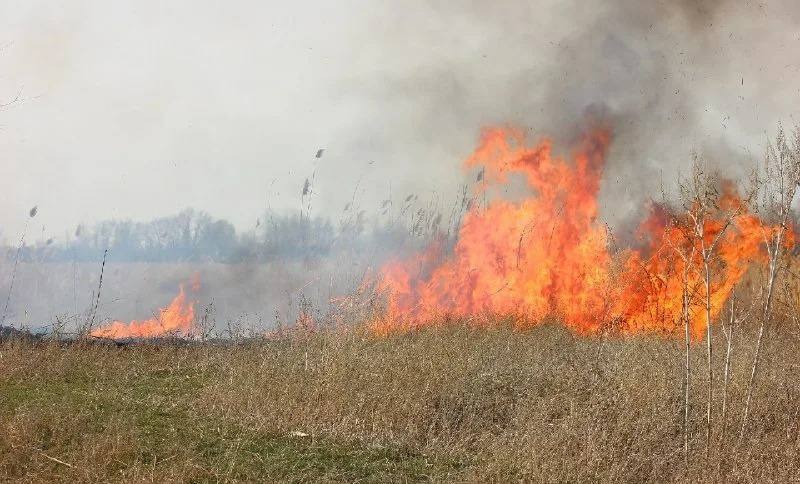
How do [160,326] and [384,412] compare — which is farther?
[160,326]

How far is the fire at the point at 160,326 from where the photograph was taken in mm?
14794

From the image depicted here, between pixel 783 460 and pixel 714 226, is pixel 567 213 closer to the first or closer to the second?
pixel 714 226

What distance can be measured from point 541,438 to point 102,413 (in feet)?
19.1

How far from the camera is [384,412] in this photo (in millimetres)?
8531

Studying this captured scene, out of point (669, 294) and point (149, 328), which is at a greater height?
point (669, 294)

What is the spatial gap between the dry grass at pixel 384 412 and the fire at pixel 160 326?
6.58ft

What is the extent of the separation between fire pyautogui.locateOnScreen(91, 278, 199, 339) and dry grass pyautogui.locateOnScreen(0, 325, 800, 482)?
2005 mm

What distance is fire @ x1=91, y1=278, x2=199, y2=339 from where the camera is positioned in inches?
582

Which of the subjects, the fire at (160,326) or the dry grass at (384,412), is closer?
the dry grass at (384,412)

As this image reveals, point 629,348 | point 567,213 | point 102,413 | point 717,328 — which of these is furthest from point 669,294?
point 102,413

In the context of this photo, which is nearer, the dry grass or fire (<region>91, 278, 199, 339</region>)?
the dry grass

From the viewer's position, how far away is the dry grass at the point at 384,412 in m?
6.33

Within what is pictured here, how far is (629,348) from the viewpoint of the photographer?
37.7ft

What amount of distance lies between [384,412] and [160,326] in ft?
30.9
